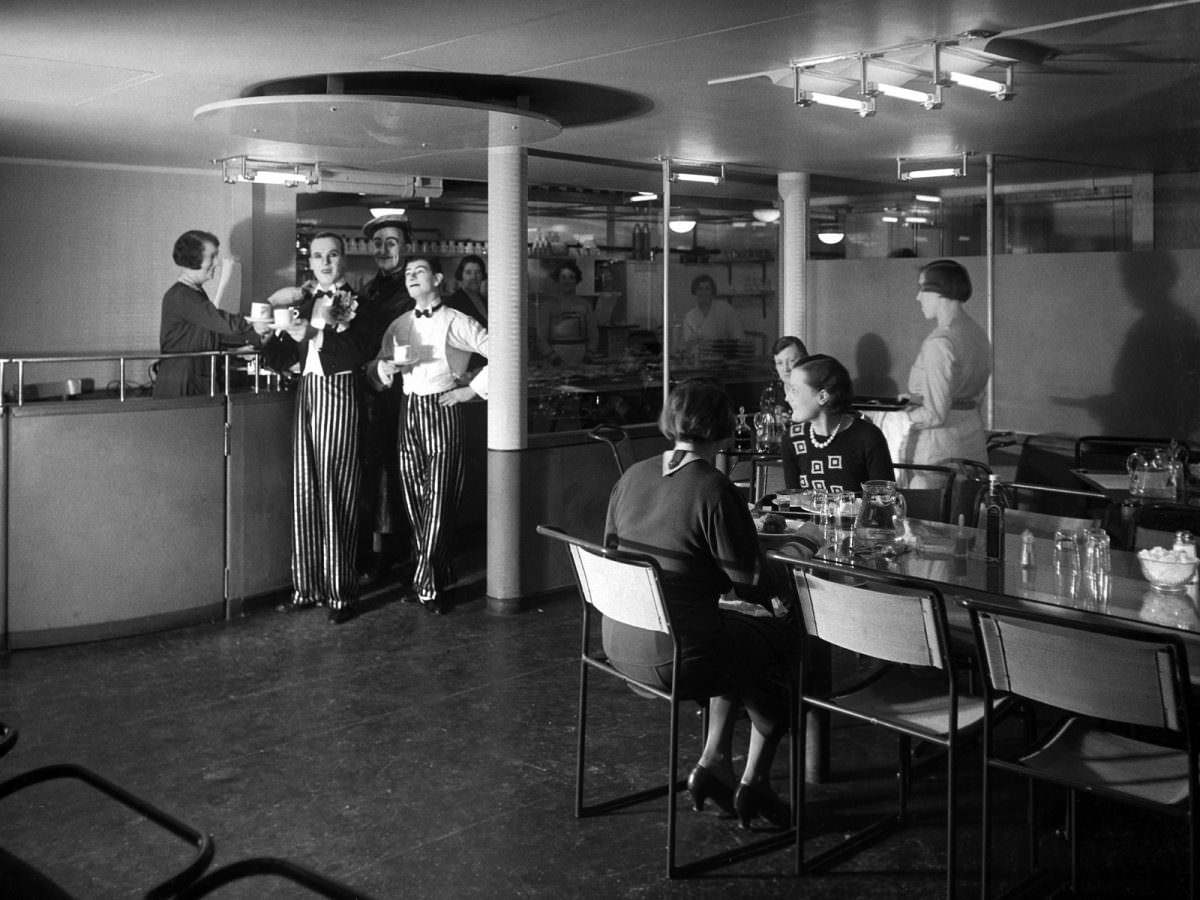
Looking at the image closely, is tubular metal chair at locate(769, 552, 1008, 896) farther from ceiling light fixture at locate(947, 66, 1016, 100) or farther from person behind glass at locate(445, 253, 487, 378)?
person behind glass at locate(445, 253, 487, 378)

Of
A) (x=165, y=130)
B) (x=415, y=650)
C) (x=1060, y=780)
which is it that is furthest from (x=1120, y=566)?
(x=165, y=130)

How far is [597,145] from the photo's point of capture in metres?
6.70

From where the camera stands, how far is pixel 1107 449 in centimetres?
655

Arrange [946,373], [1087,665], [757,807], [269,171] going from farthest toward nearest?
[269,171] < [946,373] < [757,807] < [1087,665]

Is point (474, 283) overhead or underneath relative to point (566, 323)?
overhead

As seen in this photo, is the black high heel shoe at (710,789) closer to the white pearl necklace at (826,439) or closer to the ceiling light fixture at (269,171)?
the white pearl necklace at (826,439)

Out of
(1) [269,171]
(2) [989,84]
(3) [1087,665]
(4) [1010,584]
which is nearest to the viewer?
(3) [1087,665]

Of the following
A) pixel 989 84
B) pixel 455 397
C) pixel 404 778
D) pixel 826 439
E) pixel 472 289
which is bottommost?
pixel 404 778

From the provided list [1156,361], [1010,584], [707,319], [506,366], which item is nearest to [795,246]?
[707,319]

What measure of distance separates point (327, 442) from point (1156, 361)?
441cm

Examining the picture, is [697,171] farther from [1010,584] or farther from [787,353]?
[1010,584]

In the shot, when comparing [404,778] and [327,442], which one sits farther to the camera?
[327,442]

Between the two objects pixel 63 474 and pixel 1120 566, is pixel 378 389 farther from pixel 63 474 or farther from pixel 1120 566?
pixel 1120 566

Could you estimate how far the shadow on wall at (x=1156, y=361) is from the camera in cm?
681
